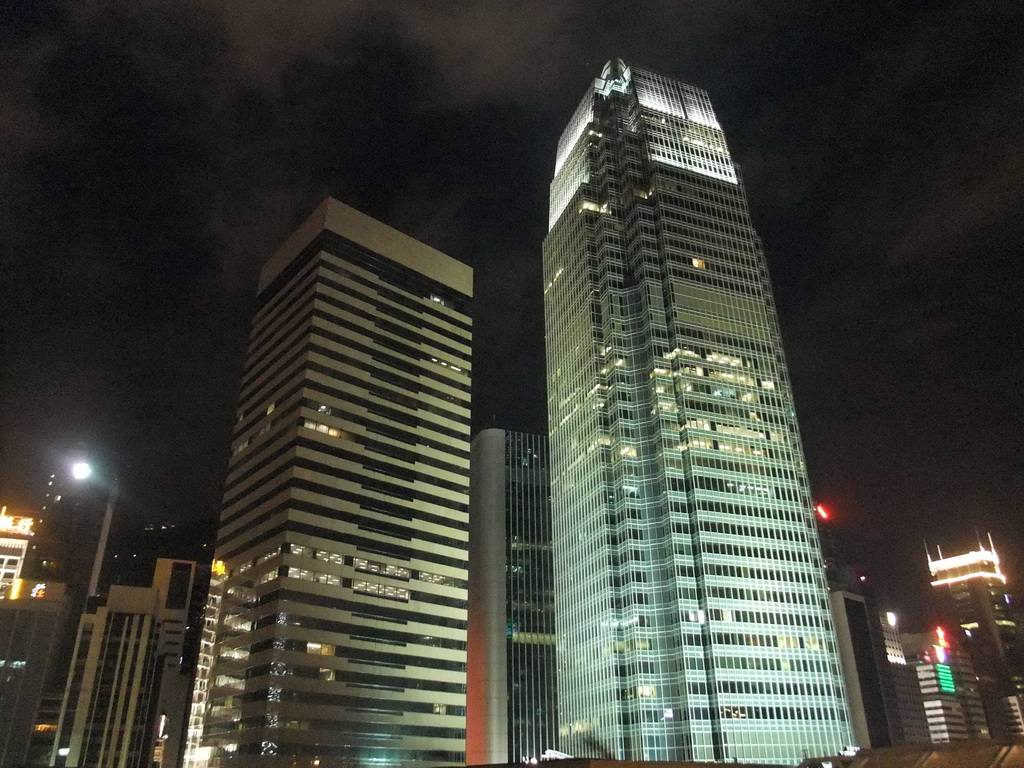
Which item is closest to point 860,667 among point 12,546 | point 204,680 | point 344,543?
point 344,543

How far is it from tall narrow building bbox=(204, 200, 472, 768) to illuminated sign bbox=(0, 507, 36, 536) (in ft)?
191

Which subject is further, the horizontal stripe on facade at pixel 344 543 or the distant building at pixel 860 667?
the distant building at pixel 860 667

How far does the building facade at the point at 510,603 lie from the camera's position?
150 meters

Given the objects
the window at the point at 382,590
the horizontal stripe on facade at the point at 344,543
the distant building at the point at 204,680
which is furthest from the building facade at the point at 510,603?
the distant building at the point at 204,680

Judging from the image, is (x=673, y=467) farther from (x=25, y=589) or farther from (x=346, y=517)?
(x=25, y=589)

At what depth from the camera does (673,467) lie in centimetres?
13938

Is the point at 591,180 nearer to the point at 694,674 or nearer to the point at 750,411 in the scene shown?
the point at 750,411

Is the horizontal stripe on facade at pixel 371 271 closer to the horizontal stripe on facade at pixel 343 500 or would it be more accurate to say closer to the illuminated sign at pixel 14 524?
the horizontal stripe on facade at pixel 343 500

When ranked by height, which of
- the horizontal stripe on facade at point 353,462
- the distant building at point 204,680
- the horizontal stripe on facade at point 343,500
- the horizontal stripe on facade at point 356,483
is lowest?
the distant building at point 204,680

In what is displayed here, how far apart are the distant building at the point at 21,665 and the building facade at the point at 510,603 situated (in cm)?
7357

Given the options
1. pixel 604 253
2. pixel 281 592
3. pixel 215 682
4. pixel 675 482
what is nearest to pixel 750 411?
pixel 675 482

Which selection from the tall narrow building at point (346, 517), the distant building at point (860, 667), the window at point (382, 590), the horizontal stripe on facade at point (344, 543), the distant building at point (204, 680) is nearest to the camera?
the tall narrow building at point (346, 517)

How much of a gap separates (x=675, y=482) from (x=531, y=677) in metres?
50.0

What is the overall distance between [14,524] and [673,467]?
5632 inches
